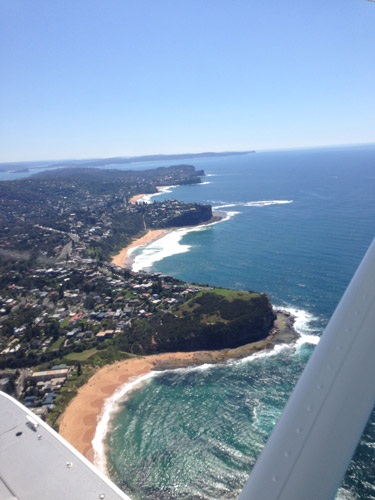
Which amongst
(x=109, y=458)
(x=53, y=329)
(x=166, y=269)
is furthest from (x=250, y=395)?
(x=166, y=269)

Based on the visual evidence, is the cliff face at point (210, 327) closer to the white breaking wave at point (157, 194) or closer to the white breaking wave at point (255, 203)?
the white breaking wave at point (255, 203)

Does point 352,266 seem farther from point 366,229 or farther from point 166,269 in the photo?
point 166,269

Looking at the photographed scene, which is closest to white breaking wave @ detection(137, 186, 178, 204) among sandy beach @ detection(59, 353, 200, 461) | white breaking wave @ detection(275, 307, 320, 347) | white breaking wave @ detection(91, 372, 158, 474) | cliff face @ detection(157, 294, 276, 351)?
cliff face @ detection(157, 294, 276, 351)

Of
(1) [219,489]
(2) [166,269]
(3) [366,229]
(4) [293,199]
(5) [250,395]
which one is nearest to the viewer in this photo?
(1) [219,489]

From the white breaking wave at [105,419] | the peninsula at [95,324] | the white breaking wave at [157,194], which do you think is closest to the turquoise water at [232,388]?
the white breaking wave at [105,419]

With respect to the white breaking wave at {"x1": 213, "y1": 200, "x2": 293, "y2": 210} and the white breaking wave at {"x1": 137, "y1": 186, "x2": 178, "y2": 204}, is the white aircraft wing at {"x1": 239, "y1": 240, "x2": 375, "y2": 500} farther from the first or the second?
the white breaking wave at {"x1": 137, "y1": 186, "x2": 178, "y2": 204}

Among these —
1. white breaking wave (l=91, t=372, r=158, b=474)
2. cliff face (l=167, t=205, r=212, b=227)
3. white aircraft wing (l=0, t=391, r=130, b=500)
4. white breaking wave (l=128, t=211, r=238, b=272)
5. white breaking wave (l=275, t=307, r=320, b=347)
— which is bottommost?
white breaking wave (l=91, t=372, r=158, b=474)
